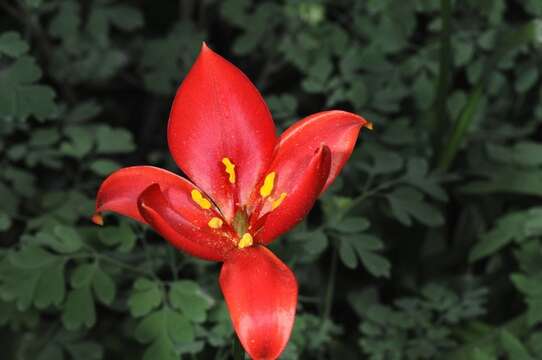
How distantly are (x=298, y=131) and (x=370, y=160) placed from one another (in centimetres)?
92

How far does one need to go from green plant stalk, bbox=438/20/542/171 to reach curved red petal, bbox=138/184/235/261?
100cm

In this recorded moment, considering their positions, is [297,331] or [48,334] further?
[48,334]

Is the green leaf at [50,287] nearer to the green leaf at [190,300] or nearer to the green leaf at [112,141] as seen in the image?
the green leaf at [190,300]

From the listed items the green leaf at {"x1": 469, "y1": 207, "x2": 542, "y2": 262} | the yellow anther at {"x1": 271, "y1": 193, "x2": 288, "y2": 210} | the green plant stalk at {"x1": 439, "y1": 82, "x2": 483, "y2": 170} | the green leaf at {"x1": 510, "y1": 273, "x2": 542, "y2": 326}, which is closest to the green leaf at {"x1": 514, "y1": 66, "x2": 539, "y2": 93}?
the green plant stalk at {"x1": 439, "y1": 82, "x2": 483, "y2": 170}

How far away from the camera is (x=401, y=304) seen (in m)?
2.01

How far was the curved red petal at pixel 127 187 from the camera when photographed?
134 centimetres

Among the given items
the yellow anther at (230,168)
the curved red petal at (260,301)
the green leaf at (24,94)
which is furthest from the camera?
the green leaf at (24,94)

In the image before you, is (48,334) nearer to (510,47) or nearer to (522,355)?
(522,355)

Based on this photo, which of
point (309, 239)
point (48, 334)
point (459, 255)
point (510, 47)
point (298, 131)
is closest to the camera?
point (298, 131)

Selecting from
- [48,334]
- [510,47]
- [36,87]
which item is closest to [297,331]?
[48,334]

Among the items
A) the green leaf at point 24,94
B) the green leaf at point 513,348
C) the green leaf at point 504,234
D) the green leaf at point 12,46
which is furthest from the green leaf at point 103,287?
the green leaf at point 504,234

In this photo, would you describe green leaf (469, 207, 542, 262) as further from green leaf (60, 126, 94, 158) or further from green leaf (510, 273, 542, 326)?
green leaf (60, 126, 94, 158)

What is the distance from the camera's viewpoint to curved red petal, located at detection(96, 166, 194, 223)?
134 centimetres

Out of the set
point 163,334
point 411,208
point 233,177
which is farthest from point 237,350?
point 411,208
